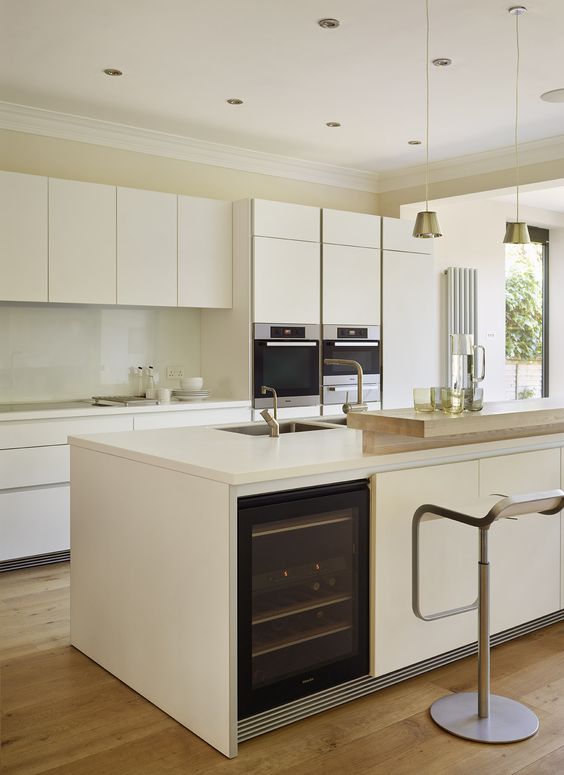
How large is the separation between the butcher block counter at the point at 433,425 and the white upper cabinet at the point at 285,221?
2.66 meters

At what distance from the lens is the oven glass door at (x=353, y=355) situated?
18.6 ft

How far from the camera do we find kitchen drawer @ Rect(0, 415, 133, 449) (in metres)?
4.16

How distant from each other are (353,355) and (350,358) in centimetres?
8


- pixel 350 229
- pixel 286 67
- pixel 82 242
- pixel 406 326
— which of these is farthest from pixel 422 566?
pixel 406 326

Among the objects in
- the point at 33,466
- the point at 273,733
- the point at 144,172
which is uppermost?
the point at 144,172

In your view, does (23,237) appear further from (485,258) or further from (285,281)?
(485,258)

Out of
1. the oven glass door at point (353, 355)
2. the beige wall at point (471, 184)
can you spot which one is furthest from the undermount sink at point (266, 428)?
the beige wall at point (471, 184)

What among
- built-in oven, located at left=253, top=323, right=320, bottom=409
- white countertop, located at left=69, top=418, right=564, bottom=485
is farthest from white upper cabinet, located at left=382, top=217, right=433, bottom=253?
white countertop, located at left=69, top=418, right=564, bottom=485

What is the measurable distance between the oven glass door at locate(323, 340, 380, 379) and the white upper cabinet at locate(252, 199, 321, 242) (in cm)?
80

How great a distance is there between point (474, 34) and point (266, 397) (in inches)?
103

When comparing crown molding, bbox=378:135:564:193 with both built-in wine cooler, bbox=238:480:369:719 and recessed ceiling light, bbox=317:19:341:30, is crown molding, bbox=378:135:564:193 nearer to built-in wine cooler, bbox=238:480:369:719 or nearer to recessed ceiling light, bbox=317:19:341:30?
recessed ceiling light, bbox=317:19:341:30

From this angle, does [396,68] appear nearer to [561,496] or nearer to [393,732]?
[561,496]

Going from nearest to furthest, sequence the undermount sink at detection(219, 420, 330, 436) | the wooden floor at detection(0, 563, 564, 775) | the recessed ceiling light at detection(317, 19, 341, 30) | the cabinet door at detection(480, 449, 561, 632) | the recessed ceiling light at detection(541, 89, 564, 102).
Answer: the wooden floor at detection(0, 563, 564, 775) → the cabinet door at detection(480, 449, 561, 632) → the recessed ceiling light at detection(317, 19, 341, 30) → the undermount sink at detection(219, 420, 330, 436) → the recessed ceiling light at detection(541, 89, 564, 102)

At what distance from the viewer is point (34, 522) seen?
4.29 metres
